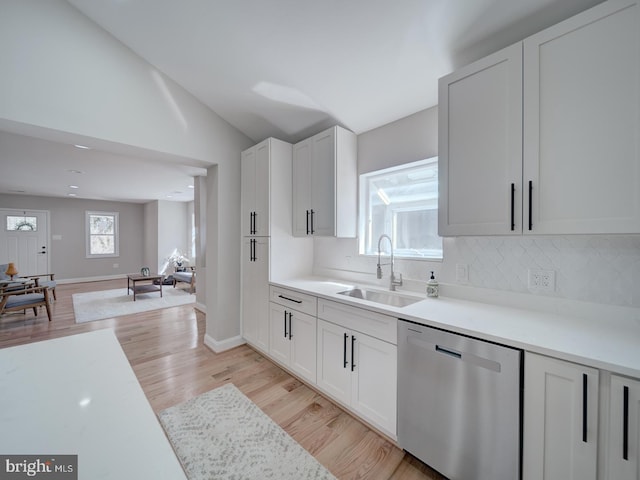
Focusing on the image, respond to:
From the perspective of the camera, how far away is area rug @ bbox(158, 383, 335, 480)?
1.59 metres

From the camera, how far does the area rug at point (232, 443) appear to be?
62.4 inches

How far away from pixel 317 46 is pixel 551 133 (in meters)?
1.66

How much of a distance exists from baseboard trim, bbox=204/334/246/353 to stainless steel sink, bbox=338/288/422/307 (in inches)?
68.4

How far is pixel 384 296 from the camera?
235cm

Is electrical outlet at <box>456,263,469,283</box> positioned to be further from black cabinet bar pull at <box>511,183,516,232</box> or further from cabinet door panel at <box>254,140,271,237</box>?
cabinet door panel at <box>254,140,271,237</box>

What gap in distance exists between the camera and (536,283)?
5.57ft

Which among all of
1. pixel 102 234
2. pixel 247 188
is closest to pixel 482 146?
pixel 247 188

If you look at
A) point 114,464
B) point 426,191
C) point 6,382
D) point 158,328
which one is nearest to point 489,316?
point 426,191

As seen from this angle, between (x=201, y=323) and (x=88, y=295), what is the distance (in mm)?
3925

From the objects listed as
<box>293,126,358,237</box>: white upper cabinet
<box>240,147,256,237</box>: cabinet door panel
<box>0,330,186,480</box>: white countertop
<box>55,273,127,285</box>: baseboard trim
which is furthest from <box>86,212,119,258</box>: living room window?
<box>0,330,186,480</box>: white countertop

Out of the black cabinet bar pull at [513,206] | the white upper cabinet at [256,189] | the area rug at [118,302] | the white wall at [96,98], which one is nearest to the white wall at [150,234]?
the area rug at [118,302]

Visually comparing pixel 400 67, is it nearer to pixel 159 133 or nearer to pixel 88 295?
pixel 159 133

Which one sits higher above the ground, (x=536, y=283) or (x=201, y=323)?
(x=536, y=283)

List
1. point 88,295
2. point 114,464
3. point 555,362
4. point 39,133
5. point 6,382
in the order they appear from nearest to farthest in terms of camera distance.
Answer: point 114,464 → point 6,382 → point 555,362 → point 39,133 → point 88,295
